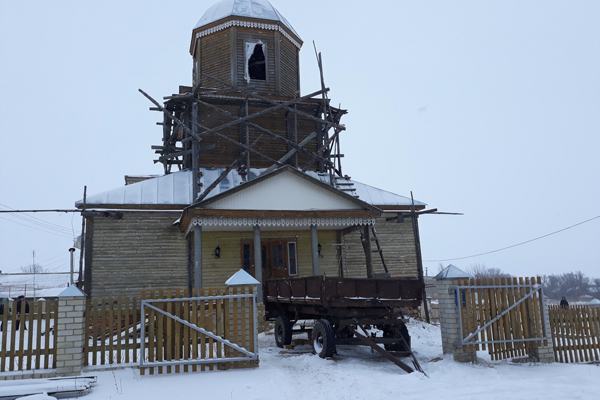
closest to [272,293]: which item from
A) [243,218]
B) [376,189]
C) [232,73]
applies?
[243,218]

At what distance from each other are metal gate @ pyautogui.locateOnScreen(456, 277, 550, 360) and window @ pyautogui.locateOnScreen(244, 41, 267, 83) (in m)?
14.9

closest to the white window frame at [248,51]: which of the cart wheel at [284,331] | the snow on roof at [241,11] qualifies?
the snow on roof at [241,11]

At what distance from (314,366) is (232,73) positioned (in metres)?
15.5

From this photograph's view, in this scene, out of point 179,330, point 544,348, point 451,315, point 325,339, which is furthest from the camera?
point 544,348

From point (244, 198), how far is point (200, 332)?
719 centimetres

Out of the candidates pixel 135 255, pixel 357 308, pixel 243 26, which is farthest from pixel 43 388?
pixel 243 26

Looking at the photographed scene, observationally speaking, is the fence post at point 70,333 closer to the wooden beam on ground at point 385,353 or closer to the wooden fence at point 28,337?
the wooden fence at point 28,337

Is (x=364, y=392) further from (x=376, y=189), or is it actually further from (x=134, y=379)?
(x=376, y=189)

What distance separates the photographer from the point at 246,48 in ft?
69.7

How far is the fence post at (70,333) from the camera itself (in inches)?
317

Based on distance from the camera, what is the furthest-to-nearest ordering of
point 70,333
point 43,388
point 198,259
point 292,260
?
1. point 292,260
2. point 198,259
3. point 70,333
4. point 43,388

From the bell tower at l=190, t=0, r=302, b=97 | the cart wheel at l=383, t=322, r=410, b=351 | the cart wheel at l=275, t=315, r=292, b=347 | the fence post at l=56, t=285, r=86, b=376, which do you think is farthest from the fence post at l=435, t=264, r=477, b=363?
the bell tower at l=190, t=0, r=302, b=97

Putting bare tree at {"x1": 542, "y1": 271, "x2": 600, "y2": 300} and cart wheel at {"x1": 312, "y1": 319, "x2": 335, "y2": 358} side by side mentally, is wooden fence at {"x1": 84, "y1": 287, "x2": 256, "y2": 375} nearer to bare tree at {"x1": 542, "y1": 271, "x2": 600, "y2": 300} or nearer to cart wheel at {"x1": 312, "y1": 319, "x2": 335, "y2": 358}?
cart wheel at {"x1": 312, "y1": 319, "x2": 335, "y2": 358}

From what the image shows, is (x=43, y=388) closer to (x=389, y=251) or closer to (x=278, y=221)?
(x=278, y=221)
